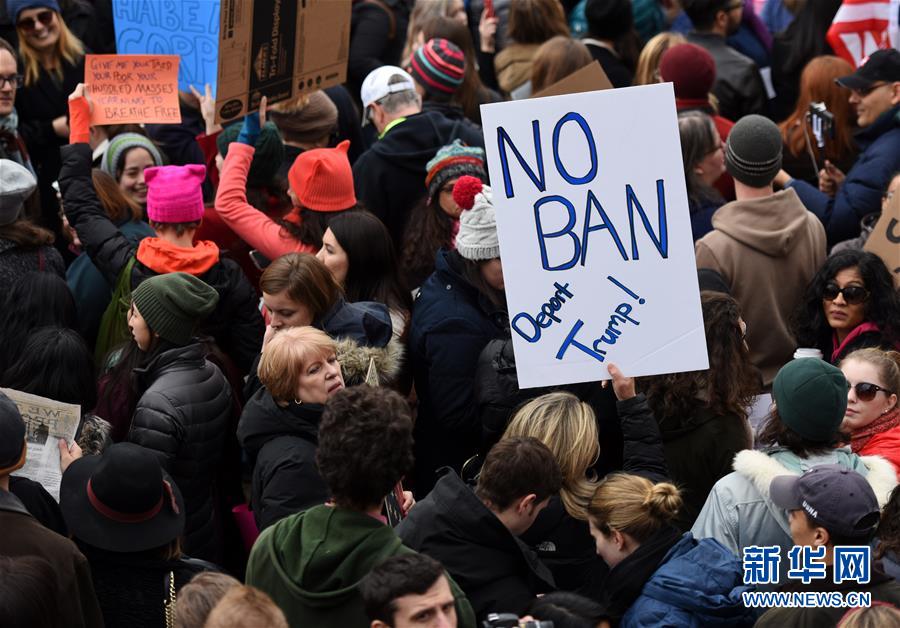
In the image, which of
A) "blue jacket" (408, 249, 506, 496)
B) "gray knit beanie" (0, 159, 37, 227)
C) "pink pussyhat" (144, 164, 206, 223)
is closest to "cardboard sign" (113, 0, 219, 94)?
"pink pussyhat" (144, 164, 206, 223)

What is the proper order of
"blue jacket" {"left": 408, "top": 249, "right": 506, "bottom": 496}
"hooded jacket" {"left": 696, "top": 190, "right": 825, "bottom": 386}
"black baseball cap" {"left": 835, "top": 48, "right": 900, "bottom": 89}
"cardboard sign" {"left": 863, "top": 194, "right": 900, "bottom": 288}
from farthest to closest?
"black baseball cap" {"left": 835, "top": 48, "right": 900, "bottom": 89} → "hooded jacket" {"left": 696, "top": 190, "right": 825, "bottom": 386} → "cardboard sign" {"left": 863, "top": 194, "right": 900, "bottom": 288} → "blue jacket" {"left": 408, "top": 249, "right": 506, "bottom": 496}

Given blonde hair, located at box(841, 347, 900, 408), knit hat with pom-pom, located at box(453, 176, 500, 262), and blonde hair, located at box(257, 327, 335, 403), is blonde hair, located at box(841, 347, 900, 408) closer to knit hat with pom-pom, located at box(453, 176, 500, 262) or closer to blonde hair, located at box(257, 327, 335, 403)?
knit hat with pom-pom, located at box(453, 176, 500, 262)

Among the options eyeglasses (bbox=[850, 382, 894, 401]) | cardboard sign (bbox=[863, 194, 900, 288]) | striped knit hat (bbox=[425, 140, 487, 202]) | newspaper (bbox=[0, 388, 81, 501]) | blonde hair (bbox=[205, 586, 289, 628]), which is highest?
striped knit hat (bbox=[425, 140, 487, 202])

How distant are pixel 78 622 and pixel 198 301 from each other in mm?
1642

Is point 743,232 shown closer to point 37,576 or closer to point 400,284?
point 400,284

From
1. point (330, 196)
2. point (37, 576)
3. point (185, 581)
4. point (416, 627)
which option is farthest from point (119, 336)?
point (416, 627)

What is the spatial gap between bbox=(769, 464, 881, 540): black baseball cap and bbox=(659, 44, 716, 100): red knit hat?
414 cm

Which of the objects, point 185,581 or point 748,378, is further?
point 748,378

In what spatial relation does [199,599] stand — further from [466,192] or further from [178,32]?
[178,32]

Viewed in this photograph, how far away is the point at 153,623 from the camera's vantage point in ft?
13.7

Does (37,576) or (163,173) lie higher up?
(163,173)

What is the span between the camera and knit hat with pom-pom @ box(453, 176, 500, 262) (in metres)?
5.45

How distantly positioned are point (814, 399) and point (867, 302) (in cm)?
155

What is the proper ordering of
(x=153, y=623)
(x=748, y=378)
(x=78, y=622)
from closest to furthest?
(x=78, y=622), (x=153, y=623), (x=748, y=378)
